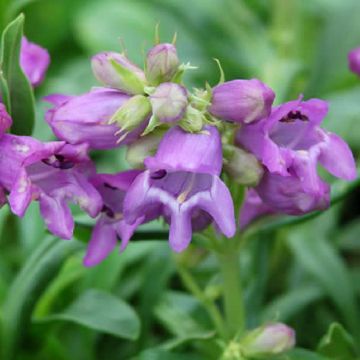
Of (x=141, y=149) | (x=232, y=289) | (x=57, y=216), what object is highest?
(x=141, y=149)

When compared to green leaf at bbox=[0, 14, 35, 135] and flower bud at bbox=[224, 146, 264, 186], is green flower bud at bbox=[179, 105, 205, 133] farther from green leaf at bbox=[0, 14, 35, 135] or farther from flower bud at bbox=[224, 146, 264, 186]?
green leaf at bbox=[0, 14, 35, 135]

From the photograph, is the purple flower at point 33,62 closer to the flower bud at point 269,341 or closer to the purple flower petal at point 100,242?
the purple flower petal at point 100,242

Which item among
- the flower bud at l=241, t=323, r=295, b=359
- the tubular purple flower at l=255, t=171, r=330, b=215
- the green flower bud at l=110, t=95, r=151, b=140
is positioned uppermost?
the green flower bud at l=110, t=95, r=151, b=140

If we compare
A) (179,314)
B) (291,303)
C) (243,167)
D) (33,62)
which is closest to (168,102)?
(243,167)

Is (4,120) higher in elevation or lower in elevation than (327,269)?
higher

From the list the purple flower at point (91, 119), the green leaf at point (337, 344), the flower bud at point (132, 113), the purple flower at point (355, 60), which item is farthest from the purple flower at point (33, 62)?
the green leaf at point (337, 344)

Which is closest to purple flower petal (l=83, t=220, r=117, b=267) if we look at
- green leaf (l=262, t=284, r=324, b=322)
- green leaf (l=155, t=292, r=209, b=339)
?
green leaf (l=155, t=292, r=209, b=339)

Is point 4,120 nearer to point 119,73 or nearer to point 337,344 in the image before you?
point 119,73
